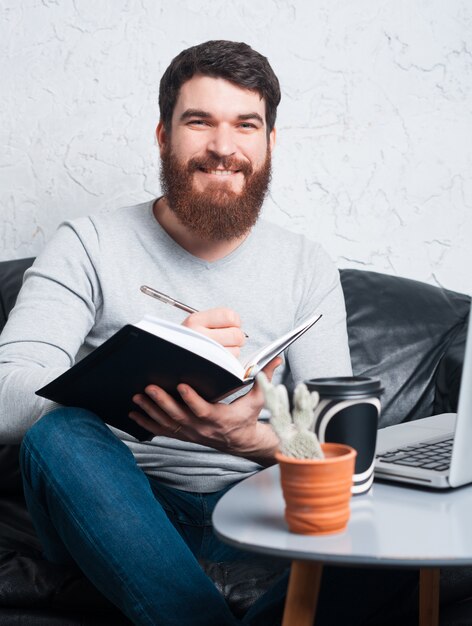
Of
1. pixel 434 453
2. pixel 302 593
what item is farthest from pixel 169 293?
pixel 302 593

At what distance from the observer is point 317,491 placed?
0.75 m

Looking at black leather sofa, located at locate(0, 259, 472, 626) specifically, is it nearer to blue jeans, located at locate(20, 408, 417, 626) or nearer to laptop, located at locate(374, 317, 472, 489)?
blue jeans, located at locate(20, 408, 417, 626)

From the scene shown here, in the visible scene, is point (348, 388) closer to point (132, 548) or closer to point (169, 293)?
point (132, 548)

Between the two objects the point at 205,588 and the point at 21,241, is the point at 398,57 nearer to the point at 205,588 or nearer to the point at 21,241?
the point at 21,241

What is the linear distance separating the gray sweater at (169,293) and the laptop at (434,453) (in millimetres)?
462

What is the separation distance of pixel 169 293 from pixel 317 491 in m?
0.95

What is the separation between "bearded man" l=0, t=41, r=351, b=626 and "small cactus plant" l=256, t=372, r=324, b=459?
351 mm

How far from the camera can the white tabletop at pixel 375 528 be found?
708 millimetres

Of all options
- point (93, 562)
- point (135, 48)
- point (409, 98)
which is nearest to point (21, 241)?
point (135, 48)

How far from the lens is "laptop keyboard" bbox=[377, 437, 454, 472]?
971 millimetres

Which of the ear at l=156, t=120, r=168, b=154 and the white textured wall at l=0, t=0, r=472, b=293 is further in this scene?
the white textured wall at l=0, t=0, r=472, b=293

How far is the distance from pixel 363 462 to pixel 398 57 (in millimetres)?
1648

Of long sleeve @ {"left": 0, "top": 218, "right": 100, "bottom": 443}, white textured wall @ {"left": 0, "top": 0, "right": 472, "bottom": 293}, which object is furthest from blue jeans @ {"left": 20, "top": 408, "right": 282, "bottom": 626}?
white textured wall @ {"left": 0, "top": 0, "right": 472, "bottom": 293}

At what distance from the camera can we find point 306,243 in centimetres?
182
